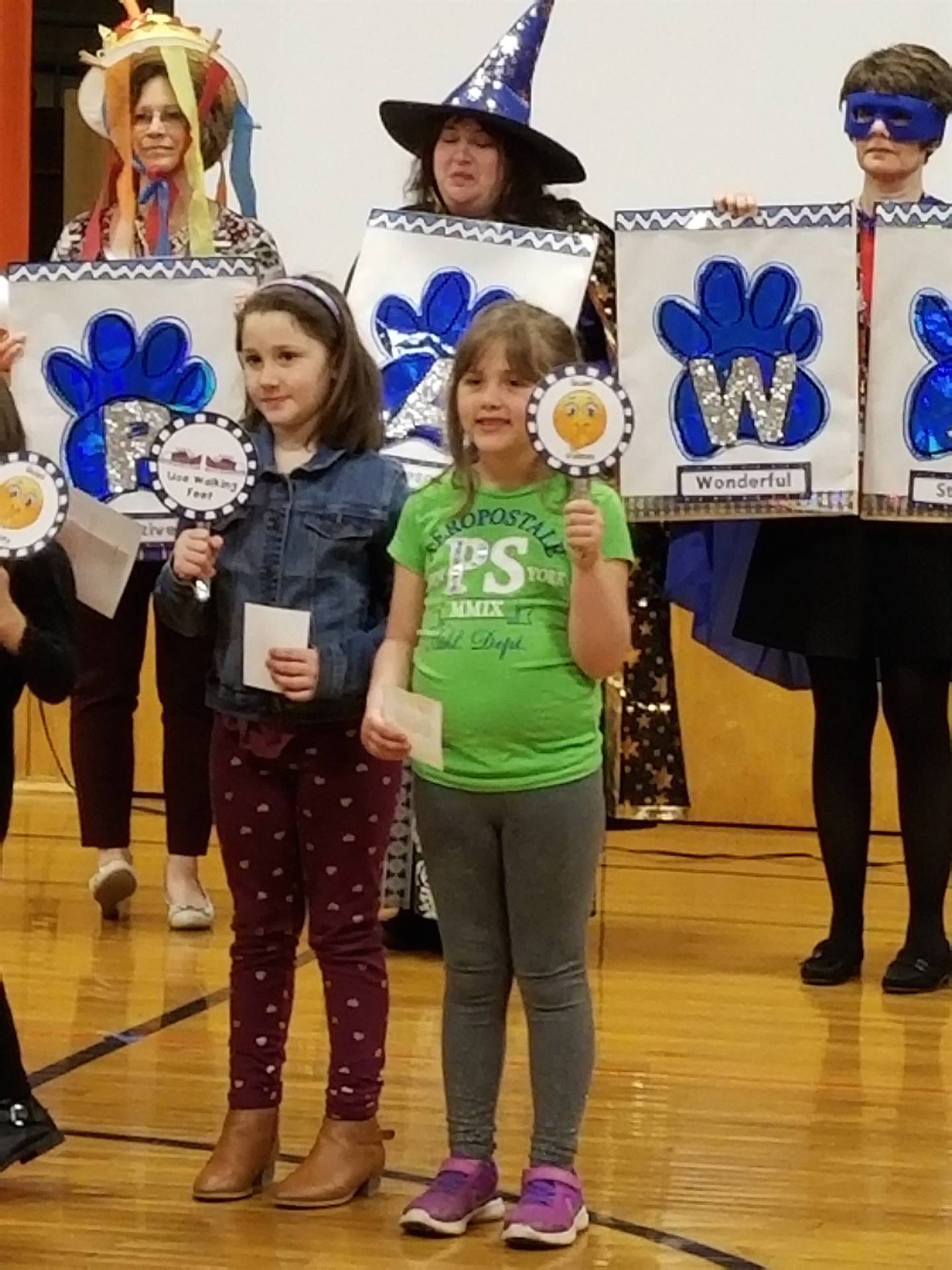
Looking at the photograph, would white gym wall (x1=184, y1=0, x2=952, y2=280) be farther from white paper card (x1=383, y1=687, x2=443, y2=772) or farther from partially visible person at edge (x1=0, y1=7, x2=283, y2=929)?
white paper card (x1=383, y1=687, x2=443, y2=772)

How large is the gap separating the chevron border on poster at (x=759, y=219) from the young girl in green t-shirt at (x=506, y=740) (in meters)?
1.22

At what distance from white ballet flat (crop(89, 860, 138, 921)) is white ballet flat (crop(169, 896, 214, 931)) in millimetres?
99

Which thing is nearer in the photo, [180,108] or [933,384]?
[933,384]

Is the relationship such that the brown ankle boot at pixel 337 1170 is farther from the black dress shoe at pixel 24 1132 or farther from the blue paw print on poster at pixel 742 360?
the blue paw print on poster at pixel 742 360

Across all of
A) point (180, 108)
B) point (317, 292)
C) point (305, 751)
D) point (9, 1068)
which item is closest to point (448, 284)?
point (180, 108)

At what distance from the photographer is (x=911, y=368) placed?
3725mm

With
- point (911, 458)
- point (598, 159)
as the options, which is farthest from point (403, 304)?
point (598, 159)

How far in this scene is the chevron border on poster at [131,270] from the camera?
3.66 meters

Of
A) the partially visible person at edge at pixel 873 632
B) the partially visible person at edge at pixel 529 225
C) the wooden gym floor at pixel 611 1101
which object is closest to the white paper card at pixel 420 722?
the wooden gym floor at pixel 611 1101

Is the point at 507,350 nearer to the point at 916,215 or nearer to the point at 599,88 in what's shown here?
the point at 916,215

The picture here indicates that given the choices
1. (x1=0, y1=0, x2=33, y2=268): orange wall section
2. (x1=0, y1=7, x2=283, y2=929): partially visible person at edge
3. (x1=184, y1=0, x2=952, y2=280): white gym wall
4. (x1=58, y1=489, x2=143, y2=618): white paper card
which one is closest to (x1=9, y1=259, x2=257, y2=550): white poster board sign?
(x1=0, y1=7, x2=283, y2=929): partially visible person at edge

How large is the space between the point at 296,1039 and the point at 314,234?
8.65 feet

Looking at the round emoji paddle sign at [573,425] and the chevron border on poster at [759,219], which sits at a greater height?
the chevron border on poster at [759,219]

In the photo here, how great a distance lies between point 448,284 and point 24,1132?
1602 mm
